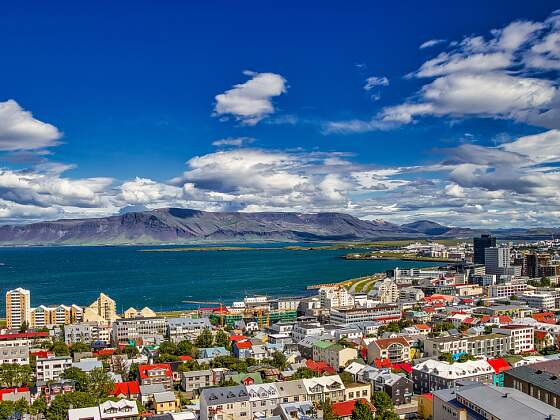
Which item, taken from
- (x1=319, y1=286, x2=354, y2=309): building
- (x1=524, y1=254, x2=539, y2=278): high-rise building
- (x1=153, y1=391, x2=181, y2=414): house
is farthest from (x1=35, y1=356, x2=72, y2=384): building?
(x1=524, y1=254, x2=539, y2=278): high-rise building

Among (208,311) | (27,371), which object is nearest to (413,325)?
(208,311)

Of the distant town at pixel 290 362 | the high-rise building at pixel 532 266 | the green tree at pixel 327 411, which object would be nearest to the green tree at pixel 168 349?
the distant town at pixel 290 362

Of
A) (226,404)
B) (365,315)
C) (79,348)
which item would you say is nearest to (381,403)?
(226,404)

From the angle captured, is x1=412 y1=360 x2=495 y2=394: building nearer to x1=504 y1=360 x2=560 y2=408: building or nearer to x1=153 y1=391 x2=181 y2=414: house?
x1=504 y1=360 x2=560 y2=408: building

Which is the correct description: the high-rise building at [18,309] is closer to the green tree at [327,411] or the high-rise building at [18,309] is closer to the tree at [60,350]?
the tree at [60,350]

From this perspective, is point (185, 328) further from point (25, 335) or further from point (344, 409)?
point (344, 409)

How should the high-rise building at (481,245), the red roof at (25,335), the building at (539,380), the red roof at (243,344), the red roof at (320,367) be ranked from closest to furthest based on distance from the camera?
the building at (539,380)
the red roof at (320,367)
the red roof at (243,344)
the red roof at (25,335)
the high-rise building at (481,245)
